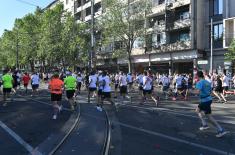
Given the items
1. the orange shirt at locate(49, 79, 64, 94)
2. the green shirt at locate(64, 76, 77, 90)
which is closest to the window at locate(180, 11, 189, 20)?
the green shirt at locate(64, 76, 77, 90)

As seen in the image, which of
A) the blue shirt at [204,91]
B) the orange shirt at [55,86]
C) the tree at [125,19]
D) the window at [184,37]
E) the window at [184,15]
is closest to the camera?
the blue shirt at [204,91]

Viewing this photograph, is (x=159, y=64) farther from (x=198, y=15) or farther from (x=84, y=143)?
(x=84, y=143)

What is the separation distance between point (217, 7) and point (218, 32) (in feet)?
8.50

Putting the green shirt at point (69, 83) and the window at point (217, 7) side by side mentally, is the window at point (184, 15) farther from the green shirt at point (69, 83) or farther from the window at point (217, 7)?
the green shirt at point (69, 83)

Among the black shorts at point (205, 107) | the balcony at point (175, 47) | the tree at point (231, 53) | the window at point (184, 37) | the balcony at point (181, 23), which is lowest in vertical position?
the black shorts at point (205, 107)

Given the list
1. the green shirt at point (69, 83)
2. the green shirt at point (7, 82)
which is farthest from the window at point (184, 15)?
the green shirt at point (69, 83)

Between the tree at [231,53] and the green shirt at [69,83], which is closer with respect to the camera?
the green shirt at [69,83]

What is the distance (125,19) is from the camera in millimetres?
47812

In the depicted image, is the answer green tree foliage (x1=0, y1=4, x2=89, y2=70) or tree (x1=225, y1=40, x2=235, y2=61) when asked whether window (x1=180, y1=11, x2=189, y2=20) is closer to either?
tree (x1=225, y1=40, x2=235, y2=61)

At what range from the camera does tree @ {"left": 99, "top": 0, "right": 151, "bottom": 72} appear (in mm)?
46906

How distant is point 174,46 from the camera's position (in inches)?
1932

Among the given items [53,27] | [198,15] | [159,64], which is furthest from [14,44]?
[198,15]

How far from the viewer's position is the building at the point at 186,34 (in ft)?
145

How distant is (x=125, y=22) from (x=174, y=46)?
247 inches
